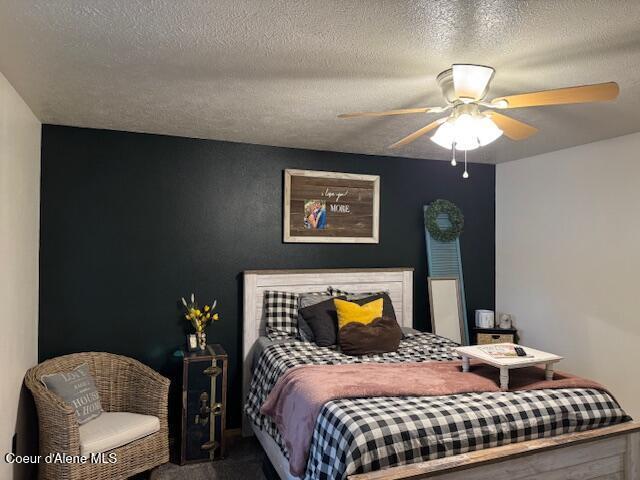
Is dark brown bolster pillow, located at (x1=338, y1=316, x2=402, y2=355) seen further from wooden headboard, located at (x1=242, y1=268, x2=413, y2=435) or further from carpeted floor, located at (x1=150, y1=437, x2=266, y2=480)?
carpeted floor, located at (x1=150, y1=437, x2=266, y2=480)

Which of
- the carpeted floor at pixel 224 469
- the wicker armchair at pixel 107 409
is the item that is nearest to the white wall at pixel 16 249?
the wicker armchair at pixel 107 409

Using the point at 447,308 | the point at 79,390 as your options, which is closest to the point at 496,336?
the point at 447,308

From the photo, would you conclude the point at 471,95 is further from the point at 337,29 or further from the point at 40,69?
the point at 40,69

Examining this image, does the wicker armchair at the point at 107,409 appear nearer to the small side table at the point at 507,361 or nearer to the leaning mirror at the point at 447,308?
the small side table at the point at 507,361

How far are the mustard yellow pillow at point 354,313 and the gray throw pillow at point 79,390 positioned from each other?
182 centimetres

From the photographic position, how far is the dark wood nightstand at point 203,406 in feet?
11.4

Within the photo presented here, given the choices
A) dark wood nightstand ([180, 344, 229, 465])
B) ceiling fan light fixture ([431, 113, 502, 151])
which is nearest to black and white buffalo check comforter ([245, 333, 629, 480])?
dark wood nightstand ([180, 344, 229, 465])

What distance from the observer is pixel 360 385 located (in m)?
2.62

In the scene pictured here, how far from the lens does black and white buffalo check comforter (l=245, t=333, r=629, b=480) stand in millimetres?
2158

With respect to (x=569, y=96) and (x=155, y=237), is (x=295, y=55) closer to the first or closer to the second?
(x=569, y=96)

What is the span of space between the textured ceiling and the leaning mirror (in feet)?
6.52

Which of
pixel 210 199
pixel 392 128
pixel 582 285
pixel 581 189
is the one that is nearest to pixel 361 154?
pixel 392 128

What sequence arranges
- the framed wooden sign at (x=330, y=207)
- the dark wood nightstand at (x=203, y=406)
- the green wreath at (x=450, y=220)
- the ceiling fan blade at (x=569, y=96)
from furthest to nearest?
the green wreath at (x=450, y=220), the framed wooden sign at (x=330, y=207), the dark wood nightstand at (x=203, y=406), the ceiling fan blade at (x=569, y=96)

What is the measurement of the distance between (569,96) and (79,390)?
3.32 metres
